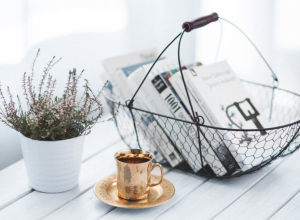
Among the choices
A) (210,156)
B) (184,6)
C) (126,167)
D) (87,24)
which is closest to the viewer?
(126,167)

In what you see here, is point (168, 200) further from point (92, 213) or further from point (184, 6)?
point (184, 6)

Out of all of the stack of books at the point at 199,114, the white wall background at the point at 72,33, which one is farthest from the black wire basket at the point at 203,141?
the white wall background at the point at 72,33

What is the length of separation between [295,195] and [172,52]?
2.51ft

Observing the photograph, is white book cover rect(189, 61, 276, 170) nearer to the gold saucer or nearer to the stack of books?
the stack of books

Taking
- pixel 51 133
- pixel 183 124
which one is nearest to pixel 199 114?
pixel 183 124

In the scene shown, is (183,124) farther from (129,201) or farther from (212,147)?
(129,201)

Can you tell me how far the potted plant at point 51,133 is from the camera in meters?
0.71

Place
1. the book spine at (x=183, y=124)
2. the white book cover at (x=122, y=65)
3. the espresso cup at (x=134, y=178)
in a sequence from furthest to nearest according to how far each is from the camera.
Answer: the white book cover at (x=122, y=65) < the book spine at (x=183, y=124) < the espresso cup at (x=134, y=178)

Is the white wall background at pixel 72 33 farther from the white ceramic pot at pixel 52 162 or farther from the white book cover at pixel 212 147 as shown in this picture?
the white book cover at pixel 212 147

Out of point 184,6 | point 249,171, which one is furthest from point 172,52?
point 249,171

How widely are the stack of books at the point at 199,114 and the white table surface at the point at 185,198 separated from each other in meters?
0.04

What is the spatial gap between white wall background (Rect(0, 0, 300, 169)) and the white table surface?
0.22 m

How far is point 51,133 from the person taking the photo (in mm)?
714

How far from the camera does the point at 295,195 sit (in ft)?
2.48
